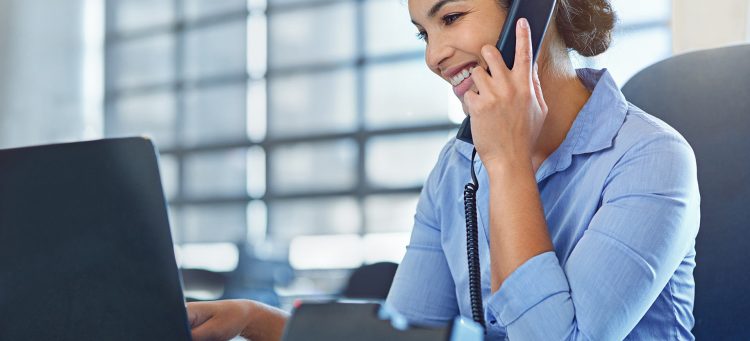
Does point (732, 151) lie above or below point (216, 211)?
above

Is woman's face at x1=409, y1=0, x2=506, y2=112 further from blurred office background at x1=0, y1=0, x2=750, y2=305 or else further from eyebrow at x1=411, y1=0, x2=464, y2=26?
blurred office background at x1=0, y1=0, x2=750, y2=305

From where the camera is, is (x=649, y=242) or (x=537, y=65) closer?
(x=649, y=242)

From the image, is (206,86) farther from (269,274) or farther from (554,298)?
(554,298)

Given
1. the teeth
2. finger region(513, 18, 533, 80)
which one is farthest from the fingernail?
the teeth

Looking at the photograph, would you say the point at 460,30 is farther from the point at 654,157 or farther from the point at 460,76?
the point at 654,157

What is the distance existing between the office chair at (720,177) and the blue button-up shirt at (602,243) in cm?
4

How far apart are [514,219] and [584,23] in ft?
1.26

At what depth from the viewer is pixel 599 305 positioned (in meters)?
0.80

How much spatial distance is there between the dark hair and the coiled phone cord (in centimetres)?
24

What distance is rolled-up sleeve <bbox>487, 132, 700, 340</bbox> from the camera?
2.63 ft

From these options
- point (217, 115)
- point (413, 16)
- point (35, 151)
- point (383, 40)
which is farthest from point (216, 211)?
point (35, 151)

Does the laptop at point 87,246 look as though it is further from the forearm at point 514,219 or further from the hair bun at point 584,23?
the hair bun at point 584,23

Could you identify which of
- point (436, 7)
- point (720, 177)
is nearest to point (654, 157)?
point (720, 177)

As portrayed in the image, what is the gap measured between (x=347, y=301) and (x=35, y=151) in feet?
1.12
